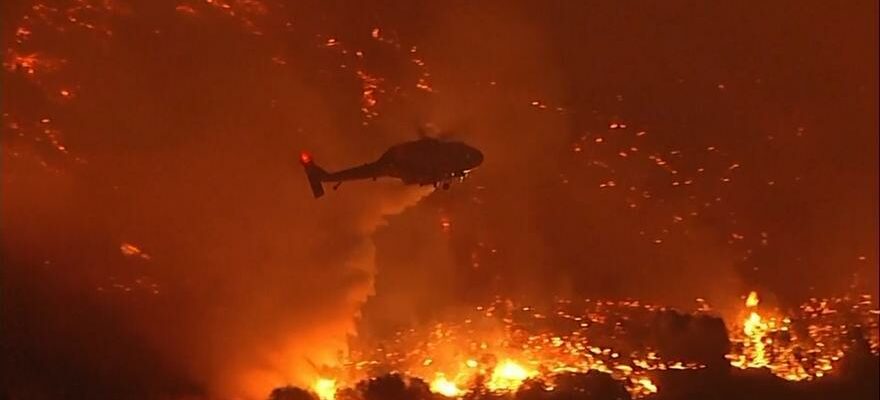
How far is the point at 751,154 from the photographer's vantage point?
570cm

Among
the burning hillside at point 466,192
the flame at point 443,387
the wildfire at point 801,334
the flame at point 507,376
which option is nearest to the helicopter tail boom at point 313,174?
the burning hillside at point 466,192

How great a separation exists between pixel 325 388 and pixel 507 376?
109cm

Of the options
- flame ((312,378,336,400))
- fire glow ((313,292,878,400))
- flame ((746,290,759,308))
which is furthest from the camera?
flame ((746,290,759,308))

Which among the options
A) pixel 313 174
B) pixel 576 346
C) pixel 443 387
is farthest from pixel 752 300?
pixel 313 174

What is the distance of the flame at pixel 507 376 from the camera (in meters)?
5.74

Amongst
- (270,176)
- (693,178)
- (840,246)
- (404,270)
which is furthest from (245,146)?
(840,246)

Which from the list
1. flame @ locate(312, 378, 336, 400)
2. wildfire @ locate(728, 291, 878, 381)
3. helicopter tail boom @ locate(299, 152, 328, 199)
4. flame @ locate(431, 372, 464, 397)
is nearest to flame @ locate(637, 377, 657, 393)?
wildfire @ locate(728, 291, 878, 381)

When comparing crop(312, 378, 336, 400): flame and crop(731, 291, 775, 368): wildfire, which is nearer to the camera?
crop(312, 378, 336, 400): flame

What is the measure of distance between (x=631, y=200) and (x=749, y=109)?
2.82 ft

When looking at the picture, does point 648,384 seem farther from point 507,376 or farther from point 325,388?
point 325,388

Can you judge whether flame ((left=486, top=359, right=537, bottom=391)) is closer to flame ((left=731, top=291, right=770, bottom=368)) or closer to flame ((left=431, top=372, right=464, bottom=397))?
flame ((left=431, top=372, right=464, bottom=397))

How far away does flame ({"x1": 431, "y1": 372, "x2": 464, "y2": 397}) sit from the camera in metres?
5.70

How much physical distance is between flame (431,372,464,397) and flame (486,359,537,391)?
0.68 feet

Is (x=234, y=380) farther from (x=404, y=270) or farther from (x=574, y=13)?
(x=574, y=13)
